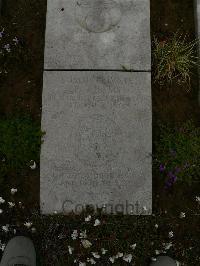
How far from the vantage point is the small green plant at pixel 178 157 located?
446 cm

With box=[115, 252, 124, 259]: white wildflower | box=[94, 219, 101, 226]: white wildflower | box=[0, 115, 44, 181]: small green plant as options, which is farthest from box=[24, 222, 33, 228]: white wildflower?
box=[115, 252, 124, 259]: white wildflower

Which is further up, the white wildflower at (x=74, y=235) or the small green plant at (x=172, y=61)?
the small green plant at (x=172, y=61)

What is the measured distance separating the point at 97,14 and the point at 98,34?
0.77 ft

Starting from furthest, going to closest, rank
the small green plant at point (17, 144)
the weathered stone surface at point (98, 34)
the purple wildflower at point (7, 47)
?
the purple wildflower at point (7, 47), the weathered stone surface at point (98, 34), the small green plant at point (17, 144)

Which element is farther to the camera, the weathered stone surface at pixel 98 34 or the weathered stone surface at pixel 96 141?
the weathered stone surface at pixel 98 34

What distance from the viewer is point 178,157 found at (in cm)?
446

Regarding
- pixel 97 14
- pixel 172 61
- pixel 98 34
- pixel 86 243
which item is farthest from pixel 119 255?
pixel 97 14

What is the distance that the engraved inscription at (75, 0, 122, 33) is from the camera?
460 cm

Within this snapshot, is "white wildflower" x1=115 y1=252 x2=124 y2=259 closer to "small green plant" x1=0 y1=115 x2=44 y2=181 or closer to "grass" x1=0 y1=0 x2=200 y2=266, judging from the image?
"grass" x1=0 y1=0 x2=200 y2=266

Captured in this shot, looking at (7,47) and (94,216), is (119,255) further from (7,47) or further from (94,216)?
(7,47)

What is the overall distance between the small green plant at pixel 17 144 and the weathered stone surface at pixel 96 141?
0.39 ft

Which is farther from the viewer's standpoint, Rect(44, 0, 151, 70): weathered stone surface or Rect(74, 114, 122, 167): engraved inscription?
Rect(44, 0, 151, 70): weathered stone surface

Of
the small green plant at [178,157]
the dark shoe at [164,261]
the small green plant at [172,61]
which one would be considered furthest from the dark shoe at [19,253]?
the small green plant at [172,61]

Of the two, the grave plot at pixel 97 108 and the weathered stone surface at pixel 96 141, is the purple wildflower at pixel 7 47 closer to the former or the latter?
the grave plot at pixel 97 108
